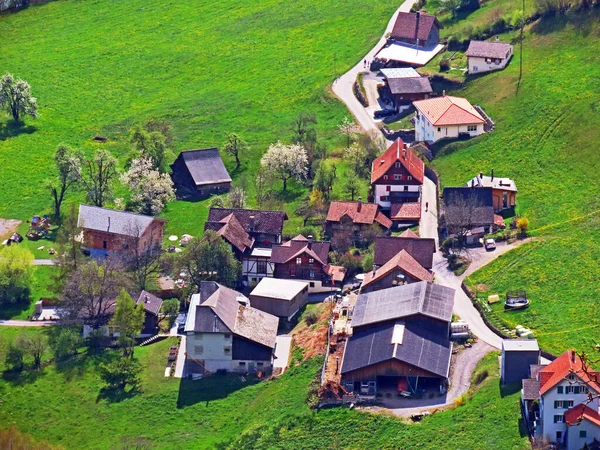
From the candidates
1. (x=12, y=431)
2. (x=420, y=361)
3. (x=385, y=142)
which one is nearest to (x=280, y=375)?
(x=420, y=361)

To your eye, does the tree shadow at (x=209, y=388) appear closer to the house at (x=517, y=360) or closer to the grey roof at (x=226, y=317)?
the grey roof at (x=226, y=317)

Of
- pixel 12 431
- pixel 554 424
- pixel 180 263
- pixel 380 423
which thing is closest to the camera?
pixel 554 424

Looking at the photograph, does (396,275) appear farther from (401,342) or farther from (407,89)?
(407,89)

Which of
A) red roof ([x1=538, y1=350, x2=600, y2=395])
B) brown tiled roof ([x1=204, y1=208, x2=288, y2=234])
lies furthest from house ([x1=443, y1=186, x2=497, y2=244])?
red roof ([x1=538, y1=350, x2=600, y2=395])

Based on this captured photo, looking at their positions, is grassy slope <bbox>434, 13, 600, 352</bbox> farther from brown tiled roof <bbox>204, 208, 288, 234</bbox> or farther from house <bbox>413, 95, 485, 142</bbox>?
brown tiled roof <bbox>204, 208, 288, 234</bbox>

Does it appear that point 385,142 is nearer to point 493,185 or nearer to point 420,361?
point 493,185

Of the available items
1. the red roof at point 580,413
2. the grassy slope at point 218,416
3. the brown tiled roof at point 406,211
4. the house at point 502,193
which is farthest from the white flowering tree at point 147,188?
the red roof at point 580,413
